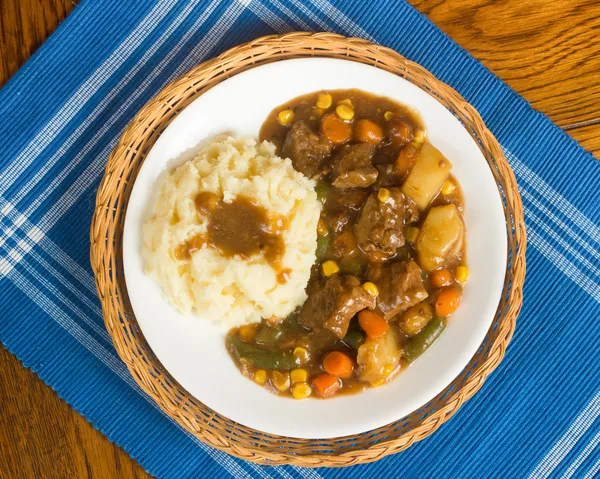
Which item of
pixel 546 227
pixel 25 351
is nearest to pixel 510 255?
pixel 546 227

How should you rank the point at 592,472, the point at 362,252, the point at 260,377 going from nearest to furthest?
the point at 260,377 < the point at 362,252 < the point at 592,472

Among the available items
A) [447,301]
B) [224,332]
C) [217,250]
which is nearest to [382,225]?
[447,301]

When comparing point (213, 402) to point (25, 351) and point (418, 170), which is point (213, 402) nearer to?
point (25, 351)

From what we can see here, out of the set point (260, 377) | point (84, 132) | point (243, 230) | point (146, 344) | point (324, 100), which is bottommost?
point (146, 344)

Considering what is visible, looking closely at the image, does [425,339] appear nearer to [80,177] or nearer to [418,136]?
Answer: [418,136]

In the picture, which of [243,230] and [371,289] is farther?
[371,289]

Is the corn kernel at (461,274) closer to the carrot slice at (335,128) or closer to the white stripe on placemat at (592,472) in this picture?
the carrot slice at (335,128)

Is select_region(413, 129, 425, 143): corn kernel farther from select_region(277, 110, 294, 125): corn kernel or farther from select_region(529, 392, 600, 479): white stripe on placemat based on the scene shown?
select_region(529, 392, 600, 479): white stripe on placemat

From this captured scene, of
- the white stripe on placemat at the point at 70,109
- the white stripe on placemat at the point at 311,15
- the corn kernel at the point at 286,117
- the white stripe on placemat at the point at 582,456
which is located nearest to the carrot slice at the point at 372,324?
the corn kernel at the point at 286,117
